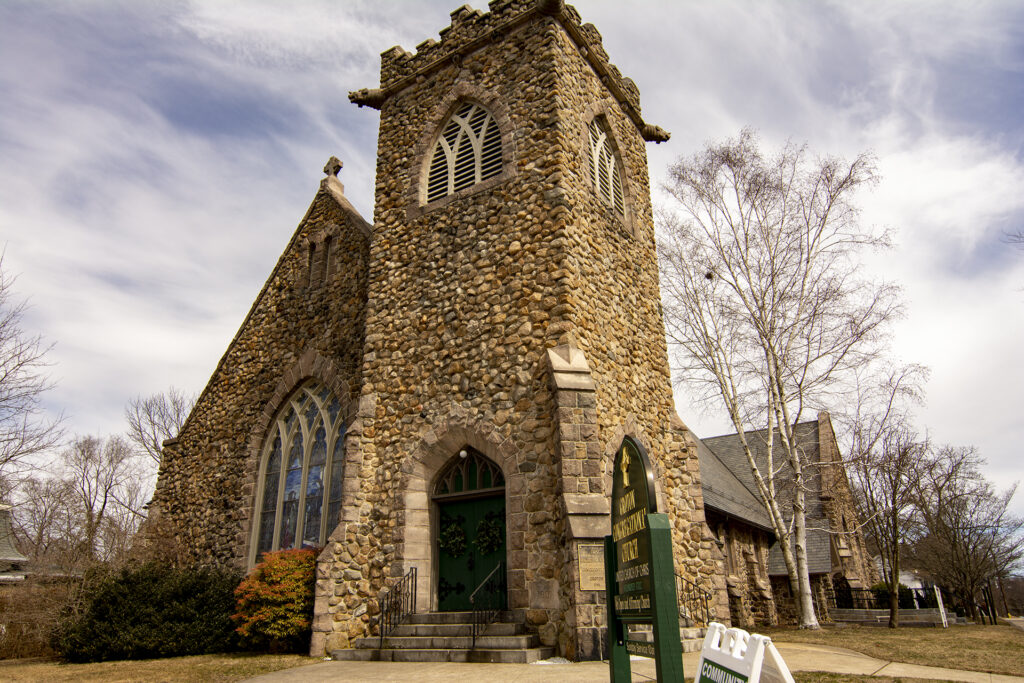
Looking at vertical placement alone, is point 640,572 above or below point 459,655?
above

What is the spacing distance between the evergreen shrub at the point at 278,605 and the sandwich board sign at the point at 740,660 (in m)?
8.01

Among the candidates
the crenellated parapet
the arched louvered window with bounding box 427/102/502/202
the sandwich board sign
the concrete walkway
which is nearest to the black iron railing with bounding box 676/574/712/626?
the concrete walkway

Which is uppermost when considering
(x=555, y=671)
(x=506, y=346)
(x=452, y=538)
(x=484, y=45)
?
(x=484, y=45)

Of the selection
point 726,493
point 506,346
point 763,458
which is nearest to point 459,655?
point 506,346

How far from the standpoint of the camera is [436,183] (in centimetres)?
1256

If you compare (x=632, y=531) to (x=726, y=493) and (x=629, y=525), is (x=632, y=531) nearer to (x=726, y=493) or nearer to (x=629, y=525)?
(x=629, y=525)

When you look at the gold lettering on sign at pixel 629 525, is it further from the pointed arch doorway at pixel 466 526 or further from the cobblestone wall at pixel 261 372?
the cobblestone wall at pixel 261 372

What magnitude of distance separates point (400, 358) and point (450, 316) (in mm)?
1177

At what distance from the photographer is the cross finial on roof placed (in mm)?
16656

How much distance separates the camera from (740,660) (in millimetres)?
2994

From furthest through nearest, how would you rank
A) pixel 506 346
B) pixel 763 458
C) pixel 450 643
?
pixel 763 458 < pixel 506 346 < pixel 450 643

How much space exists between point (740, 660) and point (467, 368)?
7536mm

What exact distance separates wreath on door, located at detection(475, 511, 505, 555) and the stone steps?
3.29 ft

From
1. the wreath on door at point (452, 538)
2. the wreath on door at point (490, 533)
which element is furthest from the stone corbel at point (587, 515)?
the wreath on door at point (452, 538)
